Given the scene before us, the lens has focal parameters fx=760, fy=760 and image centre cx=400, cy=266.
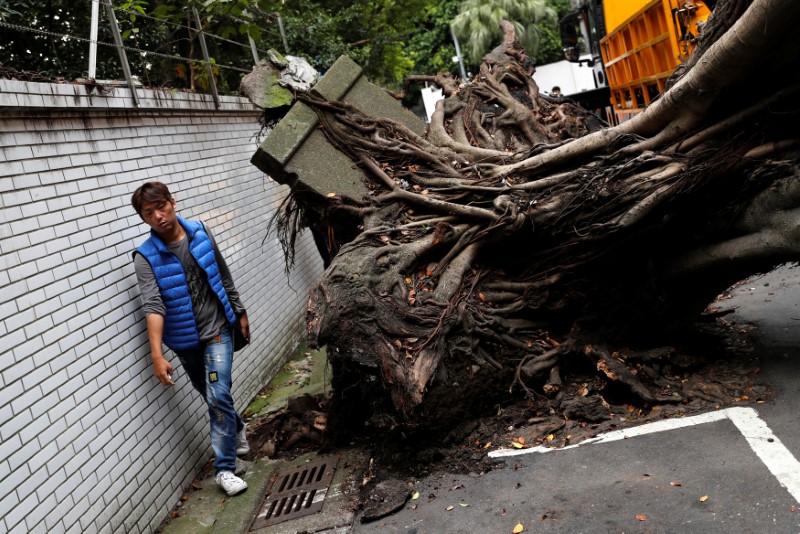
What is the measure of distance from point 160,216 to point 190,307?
69 centimetres

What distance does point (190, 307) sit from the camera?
550 centimetres

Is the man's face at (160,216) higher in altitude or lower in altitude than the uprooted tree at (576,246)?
higher

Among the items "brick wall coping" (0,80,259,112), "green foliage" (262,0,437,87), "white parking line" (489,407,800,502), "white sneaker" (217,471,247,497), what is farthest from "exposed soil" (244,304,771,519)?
"green foliage" (262,0,437,87)

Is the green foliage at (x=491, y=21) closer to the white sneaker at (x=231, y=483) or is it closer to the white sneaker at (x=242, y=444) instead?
the white sneaker at (x=242, y=444)

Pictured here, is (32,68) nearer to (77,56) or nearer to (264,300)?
(77,56)

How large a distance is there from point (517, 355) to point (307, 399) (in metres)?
1.92

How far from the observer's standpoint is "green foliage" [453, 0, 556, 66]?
35656 mm

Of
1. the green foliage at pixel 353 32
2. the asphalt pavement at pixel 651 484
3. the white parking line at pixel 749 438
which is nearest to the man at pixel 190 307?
the asphalt pavement at pixel 651 484

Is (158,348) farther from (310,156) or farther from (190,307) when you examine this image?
(310,156)

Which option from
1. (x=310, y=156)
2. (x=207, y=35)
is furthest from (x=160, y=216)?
(x=207, y=35)

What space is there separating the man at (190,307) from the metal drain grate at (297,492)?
0.30 metres

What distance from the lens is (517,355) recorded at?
18.7ft

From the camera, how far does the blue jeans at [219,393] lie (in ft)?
18.3

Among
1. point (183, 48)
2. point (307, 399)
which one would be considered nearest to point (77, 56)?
point (183, 48)
